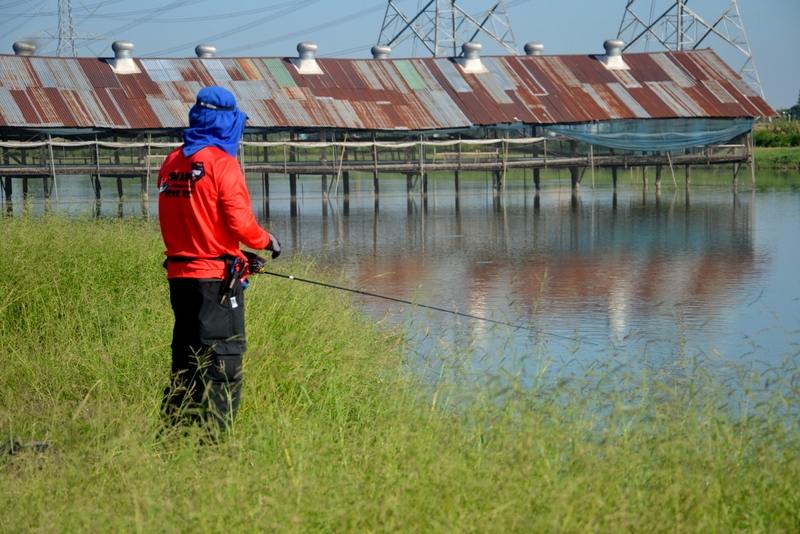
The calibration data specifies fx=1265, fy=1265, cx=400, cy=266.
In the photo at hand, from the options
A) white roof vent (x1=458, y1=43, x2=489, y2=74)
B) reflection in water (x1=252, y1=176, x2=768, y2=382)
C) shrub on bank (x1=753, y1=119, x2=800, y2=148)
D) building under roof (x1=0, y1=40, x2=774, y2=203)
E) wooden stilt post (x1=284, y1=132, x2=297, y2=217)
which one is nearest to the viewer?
reflection in water (x1=252, y1=176, x2=768, y2=382)

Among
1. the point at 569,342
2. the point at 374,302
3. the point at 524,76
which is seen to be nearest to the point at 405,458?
the point at 569,342

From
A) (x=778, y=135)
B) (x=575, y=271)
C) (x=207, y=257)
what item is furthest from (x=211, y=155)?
(x=778, y=135)

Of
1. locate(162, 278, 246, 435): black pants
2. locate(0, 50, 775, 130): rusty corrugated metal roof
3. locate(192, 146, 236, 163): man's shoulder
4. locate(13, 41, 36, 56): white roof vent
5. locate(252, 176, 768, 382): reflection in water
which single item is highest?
locate(13, 41, 36, 56): white roof vent

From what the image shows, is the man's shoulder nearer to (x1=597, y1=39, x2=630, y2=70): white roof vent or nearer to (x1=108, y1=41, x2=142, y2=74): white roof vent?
(x1=108, y1=41, x2=142, y2=74): white roof vent

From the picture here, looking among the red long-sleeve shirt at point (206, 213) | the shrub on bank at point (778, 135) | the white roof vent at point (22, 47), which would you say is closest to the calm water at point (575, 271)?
the red long-sleeve shirt at point (206, 213)

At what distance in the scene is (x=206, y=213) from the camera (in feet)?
19.8

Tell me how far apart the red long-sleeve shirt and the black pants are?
0.35 ft

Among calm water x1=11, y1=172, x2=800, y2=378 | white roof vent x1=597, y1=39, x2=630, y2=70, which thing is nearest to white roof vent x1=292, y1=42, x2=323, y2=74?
calm water x1=11, y1=172, x2=800, y2=378

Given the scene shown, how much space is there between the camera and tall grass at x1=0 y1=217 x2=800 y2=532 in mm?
4242

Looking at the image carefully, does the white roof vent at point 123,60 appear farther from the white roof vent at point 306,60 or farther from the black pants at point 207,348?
the black pants at point 207,348

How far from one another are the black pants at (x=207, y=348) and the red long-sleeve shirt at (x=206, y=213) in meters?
0.11

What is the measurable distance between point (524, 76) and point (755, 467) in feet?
119

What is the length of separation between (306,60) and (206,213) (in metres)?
32.7

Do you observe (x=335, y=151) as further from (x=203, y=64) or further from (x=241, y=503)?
(x=241, y=503)
